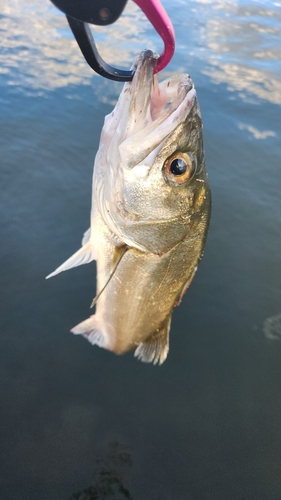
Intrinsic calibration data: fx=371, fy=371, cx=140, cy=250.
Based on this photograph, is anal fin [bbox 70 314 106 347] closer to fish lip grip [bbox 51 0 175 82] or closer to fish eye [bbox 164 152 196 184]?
fish eye [bbox 164 152 196 184]

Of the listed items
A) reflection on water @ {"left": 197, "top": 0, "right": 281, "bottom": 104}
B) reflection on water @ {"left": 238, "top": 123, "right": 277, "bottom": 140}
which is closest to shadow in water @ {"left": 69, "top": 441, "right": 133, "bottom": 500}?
reflection on water @ {"left": 238, "top": 123, "right": 277, "bottom": 140}

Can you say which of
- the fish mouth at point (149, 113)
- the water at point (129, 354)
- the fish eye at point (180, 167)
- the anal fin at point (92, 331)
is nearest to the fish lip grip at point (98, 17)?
the fish mouth at point (149, 113)

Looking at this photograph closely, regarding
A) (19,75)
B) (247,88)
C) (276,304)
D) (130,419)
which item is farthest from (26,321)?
(247,88)

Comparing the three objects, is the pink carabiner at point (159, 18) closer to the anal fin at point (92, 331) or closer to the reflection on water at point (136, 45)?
the anal fin at point (92, 331)

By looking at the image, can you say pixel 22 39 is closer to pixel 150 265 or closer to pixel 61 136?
pixel 61 136

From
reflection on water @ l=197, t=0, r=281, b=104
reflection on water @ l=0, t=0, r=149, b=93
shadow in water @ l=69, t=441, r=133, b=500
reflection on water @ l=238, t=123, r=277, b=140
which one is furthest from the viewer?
reflection on water @ l=197, t=0, r=281, b=104
